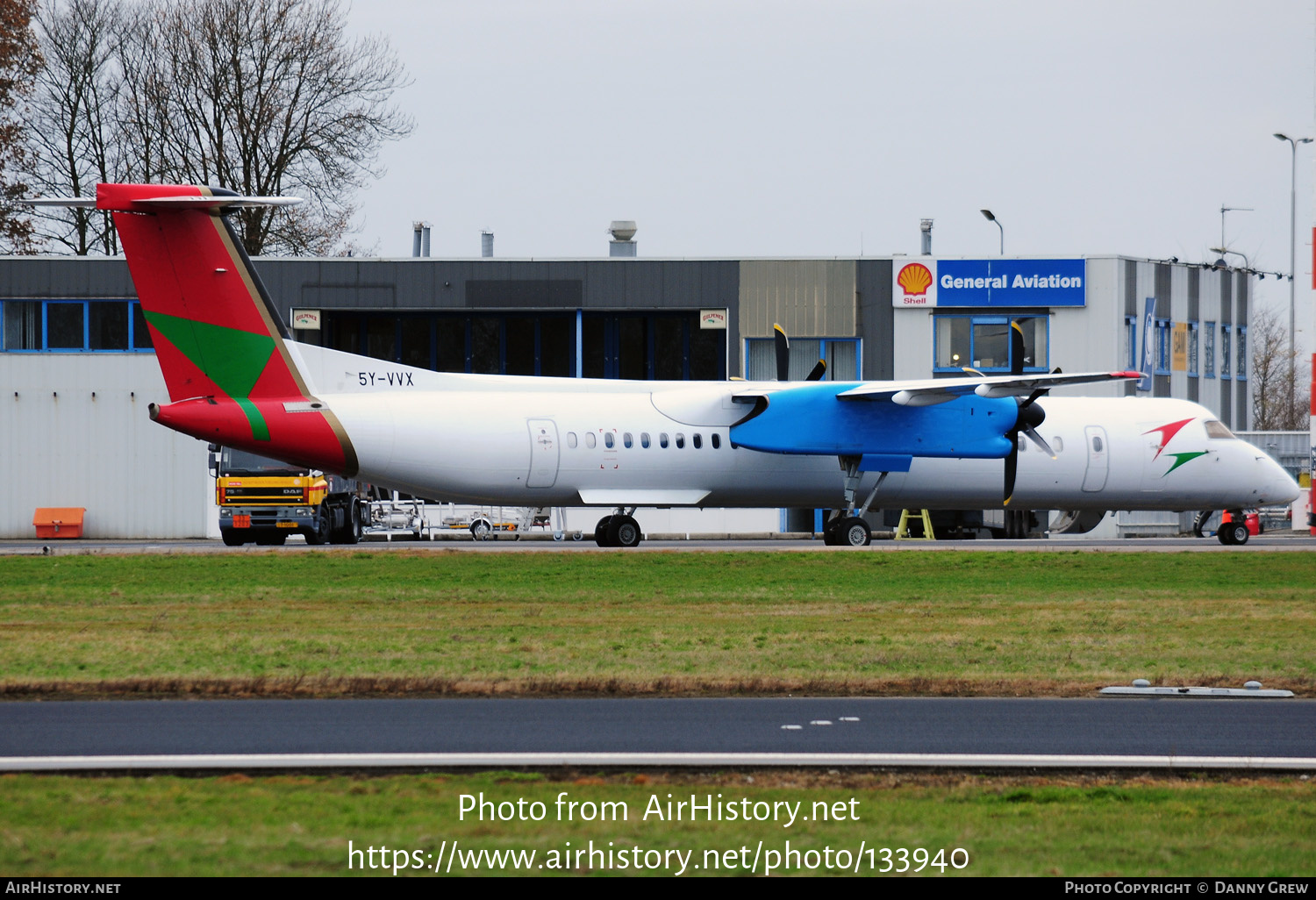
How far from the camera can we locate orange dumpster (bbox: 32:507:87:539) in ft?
140

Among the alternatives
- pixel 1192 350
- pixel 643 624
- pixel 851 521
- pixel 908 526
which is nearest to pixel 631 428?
pixel 851 521

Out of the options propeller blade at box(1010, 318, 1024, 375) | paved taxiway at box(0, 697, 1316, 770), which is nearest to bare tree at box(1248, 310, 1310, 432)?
propeller blade at box(1010, 318, 1024, 375)

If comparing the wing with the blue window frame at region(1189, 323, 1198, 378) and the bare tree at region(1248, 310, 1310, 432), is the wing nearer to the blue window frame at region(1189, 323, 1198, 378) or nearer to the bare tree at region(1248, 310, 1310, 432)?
the blue window frame at region(1189, 323, 1198, 378)

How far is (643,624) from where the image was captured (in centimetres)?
1697

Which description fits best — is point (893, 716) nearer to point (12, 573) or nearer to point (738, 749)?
point (738, 749)

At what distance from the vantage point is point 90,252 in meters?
51.7

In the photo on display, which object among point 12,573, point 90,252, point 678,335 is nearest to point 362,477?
point 12,573

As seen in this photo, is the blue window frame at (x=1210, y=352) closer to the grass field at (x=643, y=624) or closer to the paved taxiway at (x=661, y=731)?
the grass field at (x=643, y=624)

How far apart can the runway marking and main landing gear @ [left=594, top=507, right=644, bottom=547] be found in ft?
71.7

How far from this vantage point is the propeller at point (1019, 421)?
101 feet

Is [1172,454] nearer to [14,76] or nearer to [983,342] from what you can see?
[983,342]

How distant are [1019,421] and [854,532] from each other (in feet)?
14.2

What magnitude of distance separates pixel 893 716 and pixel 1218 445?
2518 cm
